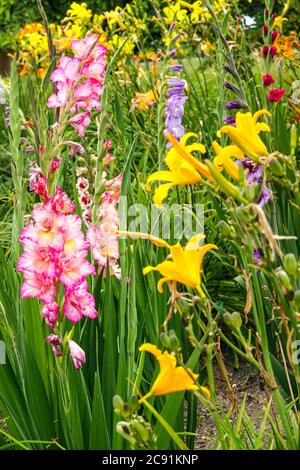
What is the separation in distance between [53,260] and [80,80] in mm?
513

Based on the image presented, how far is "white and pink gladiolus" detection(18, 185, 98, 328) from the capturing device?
4.65 feet

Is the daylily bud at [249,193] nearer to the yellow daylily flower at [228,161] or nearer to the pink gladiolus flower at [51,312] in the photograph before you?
the yellow daylily flower at [228,161]

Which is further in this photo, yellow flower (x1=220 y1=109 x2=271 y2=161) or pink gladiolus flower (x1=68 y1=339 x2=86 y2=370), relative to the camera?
pink gladiolus flower (x1=68 y1=339 x2=86 y2=370)

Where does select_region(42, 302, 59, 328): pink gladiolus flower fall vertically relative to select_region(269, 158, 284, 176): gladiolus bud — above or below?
below

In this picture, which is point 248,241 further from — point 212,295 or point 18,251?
point 212,295

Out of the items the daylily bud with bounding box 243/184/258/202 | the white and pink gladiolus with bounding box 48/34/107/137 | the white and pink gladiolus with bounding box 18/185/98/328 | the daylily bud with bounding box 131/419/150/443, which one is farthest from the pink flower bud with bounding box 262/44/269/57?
the daylily bud with bounding box 131/419/150/443

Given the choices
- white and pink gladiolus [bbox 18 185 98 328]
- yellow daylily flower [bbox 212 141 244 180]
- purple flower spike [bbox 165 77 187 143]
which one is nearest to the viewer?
yellow daylily flower [bbox 212 141 244 180]

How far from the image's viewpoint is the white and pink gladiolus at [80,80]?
1.66m

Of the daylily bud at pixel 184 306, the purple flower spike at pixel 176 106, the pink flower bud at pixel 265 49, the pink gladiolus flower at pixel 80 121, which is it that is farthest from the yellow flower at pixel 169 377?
the pink flower bud at pixel 265 49

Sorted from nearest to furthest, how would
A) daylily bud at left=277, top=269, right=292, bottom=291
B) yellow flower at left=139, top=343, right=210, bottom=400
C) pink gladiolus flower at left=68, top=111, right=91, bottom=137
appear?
daylily bud at left=277, top=269, right=292, bottom=291
yellow flower at left=139, top=343, right=210, bottom=400
pink gladiolus flower at left=68, top=111, right=91, bottom=137

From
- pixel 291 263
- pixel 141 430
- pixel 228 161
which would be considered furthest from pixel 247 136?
pixel 141 430

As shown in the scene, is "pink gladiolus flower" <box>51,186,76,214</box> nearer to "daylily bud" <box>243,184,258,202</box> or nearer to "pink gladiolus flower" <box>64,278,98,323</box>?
"pink gladiolus flower" <box>64,278,98,323</box>

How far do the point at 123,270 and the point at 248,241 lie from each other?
1.87 feet

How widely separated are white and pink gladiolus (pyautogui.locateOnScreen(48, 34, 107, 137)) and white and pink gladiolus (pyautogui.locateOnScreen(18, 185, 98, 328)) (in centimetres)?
28
